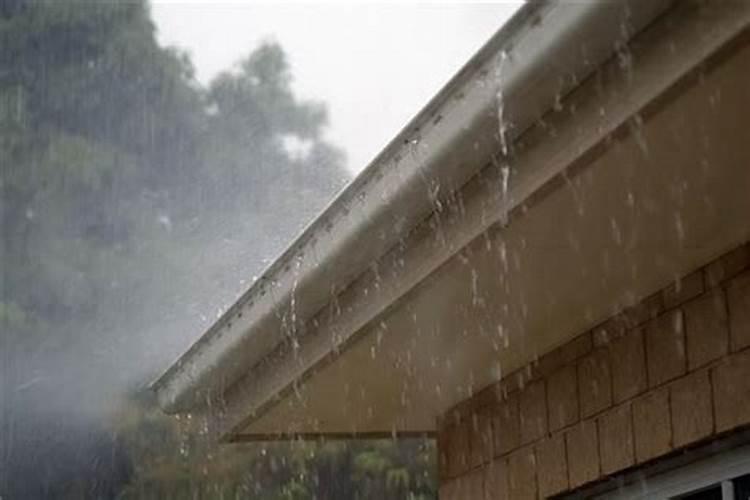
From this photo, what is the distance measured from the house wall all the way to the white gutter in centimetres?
84

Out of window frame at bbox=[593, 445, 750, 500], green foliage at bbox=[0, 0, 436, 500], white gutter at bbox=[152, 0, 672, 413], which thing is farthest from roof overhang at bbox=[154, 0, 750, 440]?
green foliage at bbox=[0, 0, 436, 500]

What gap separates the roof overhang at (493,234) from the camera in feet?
13.0

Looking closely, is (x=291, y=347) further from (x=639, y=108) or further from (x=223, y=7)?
(x=223, y=7)

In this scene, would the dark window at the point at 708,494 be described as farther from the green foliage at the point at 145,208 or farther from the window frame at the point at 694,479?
the green foliage at the point at 145,208

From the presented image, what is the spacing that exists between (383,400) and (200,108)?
1706 centimetres

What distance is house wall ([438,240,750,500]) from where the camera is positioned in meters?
5.08

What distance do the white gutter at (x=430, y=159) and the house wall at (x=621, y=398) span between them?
2.76 feet

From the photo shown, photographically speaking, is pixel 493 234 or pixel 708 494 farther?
pixel 708 494

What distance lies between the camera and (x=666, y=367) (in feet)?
17.6

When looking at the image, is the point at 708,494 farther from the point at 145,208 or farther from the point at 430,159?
the point at 145,208

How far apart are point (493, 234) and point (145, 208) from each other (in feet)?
57.4

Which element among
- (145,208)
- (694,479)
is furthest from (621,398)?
(145,208)

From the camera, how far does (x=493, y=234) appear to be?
487 centimetres

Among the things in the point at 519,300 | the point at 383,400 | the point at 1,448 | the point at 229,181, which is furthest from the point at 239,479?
the point at 519,300
